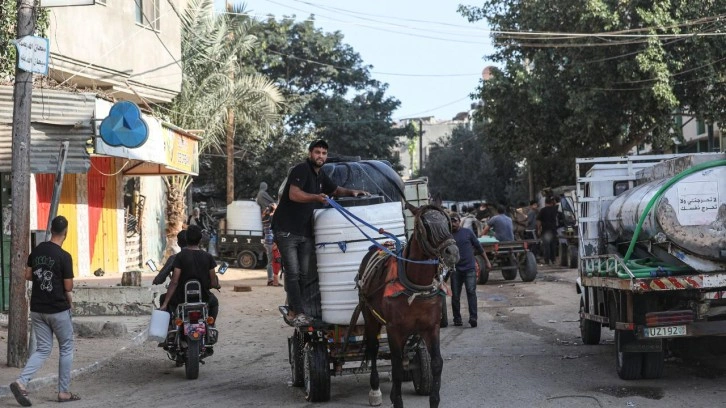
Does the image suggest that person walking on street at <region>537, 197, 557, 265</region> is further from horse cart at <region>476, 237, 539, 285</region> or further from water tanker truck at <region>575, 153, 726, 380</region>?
water tanker truck at <region>575, 153, 726, 380</region>

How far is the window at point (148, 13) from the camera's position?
73.3 feet

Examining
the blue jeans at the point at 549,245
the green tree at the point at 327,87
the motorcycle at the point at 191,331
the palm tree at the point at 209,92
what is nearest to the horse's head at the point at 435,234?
the motorcycle at the point at 191,331

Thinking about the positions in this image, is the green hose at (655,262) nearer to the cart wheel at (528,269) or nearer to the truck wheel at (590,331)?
the truck wheel at (590,331)

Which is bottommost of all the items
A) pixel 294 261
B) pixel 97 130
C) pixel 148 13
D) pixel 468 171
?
pixel 294 261

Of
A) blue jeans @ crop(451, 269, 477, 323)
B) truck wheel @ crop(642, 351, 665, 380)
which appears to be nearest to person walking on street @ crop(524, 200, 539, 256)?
blue jeans @ crop(451, 269, 477, 323)

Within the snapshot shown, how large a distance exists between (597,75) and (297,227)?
24321 millimetres

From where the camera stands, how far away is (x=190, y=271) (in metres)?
10.9

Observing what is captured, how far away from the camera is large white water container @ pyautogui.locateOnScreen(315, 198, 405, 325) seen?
29.0ft

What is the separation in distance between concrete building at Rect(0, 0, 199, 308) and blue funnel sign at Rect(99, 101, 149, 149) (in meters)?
0.21

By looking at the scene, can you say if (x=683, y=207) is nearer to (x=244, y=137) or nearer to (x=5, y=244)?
(x=5, y=244)

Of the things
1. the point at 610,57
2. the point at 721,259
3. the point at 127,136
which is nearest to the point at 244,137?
the point at 610,57

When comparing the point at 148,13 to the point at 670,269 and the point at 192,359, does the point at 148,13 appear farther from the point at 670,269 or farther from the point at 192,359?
the point at 670,269

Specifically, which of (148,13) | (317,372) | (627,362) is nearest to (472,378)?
(627,362)

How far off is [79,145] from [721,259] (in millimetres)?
10105
